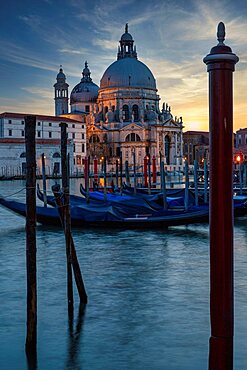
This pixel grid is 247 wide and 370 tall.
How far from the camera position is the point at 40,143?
5097 cm

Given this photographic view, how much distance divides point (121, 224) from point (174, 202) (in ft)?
10.9

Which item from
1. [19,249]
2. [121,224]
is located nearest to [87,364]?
[19,249]

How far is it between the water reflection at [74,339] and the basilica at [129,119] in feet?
171

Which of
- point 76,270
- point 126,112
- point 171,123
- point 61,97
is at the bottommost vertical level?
point 76,270

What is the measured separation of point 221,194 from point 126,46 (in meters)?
63.6

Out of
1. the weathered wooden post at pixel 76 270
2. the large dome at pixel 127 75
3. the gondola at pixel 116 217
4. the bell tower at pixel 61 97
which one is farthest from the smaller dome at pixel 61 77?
the weathered wooden post at pixel 76 270

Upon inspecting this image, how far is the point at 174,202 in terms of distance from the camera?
51.5 feet

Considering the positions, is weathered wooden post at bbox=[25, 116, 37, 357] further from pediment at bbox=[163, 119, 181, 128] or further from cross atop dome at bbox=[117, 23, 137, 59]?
cross atop dome at bbox=[117, 23, 137, 59]

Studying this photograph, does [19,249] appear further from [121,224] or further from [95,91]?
[95,91]

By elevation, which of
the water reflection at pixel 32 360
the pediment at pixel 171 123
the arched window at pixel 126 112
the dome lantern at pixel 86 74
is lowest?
the water reflection at pixel 32 360

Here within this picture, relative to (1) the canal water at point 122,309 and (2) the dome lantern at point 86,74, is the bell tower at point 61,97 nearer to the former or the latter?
(2) the dome lantern at point 86,74

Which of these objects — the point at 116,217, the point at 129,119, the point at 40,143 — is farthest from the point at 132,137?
the point at 116,217

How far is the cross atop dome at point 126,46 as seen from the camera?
64.0 m

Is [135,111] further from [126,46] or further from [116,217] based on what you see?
[116,217]
